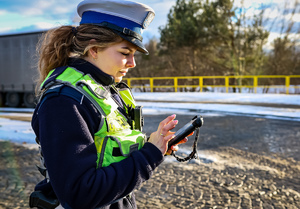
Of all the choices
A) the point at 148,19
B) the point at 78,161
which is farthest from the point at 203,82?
the point at 78,161

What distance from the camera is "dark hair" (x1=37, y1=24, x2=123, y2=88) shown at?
4.25 ft

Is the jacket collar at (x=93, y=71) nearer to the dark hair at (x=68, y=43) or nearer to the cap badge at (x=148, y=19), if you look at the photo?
the dark hair at (x=68, y=43)

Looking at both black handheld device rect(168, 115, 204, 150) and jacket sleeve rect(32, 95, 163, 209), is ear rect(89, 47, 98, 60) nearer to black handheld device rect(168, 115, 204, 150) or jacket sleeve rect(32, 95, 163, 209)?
jacket sleeve rect(32, 95, 163, 209)

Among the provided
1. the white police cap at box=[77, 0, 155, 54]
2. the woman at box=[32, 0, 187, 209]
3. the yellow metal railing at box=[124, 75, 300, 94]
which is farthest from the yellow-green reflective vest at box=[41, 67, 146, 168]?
the yellow metal railing at box=[124, 75, 300, 94]

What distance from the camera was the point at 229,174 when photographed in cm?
459

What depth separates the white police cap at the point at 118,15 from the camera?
1.31m

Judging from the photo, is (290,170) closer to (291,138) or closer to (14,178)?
(291,138)

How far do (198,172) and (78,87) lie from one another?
382 centimetres

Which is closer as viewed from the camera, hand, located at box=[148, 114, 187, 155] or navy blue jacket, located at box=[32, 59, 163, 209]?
navy blue jacket, located at box=[32, 59, 163, 209]

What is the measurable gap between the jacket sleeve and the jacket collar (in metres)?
0.19

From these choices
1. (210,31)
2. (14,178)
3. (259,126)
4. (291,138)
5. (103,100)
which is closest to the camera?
(103,100)

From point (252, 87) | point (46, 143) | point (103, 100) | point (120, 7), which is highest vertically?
point (120, 7)

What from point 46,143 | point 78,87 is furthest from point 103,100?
point 46,143

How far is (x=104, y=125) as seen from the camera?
1.23 metres
